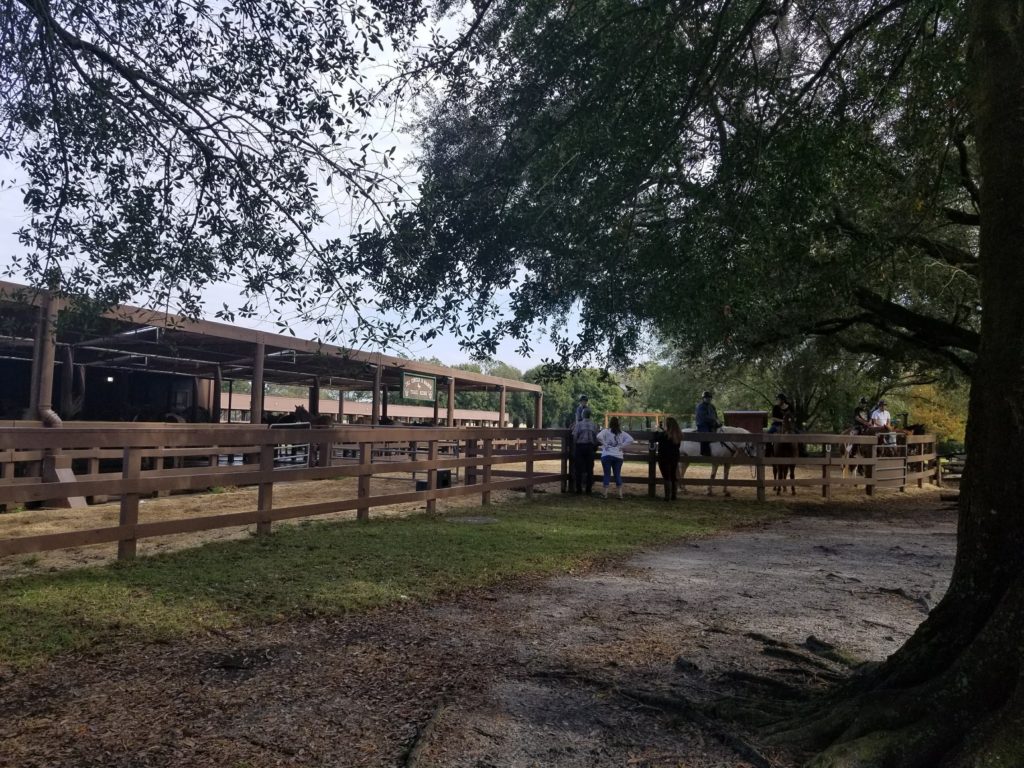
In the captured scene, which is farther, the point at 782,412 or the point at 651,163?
the point at 782,412

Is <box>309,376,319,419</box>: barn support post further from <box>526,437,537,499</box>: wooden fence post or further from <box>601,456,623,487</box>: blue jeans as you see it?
<box>601,456,623,487</box>: blue jeans

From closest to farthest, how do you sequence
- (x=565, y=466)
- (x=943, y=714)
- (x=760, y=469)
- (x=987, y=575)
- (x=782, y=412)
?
(x=943, y=714) → (x=987, y=575) → (x=760, y=469) → (x=565, y=466) → (x=782, y=412)

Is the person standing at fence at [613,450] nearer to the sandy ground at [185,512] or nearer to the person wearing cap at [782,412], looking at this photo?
the sandy ground at [185,512]

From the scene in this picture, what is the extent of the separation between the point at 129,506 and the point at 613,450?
28.7 ft

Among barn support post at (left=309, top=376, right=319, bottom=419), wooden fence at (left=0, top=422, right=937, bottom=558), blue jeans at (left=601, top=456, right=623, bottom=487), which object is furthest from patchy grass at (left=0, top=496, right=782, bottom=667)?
barn support post at (left=309, top=376, right=319, bottom=419)

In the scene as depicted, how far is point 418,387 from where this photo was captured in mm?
21562

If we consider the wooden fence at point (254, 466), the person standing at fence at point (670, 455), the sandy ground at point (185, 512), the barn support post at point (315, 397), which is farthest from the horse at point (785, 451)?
the barn support post at point (315, 397)

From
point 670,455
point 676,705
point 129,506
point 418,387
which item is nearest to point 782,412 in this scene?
point 670,455

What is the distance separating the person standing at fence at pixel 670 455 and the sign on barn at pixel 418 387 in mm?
8446

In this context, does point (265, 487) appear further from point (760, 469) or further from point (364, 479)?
point (760, 469)

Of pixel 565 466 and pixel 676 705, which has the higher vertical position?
pixel 565 466

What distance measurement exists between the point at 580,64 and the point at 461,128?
46.9 inches

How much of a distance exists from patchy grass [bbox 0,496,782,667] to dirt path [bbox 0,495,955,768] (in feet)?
1.20

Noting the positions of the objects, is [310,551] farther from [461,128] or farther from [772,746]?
[772,746]
